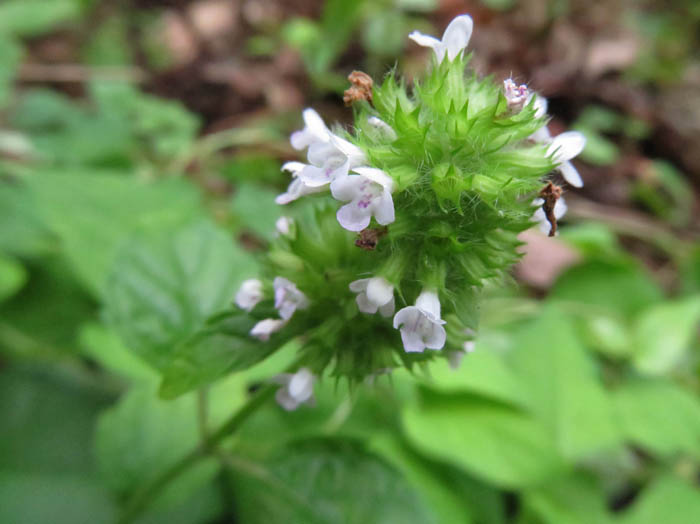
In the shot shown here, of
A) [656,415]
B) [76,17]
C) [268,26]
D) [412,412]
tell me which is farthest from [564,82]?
[76,17]

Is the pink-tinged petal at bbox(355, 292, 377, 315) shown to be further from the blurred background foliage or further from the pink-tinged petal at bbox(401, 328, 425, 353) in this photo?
the blurred background foliage

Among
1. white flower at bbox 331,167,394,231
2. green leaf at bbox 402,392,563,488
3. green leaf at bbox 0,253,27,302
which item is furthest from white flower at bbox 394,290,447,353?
green leaf at bbox 0,253,27,302

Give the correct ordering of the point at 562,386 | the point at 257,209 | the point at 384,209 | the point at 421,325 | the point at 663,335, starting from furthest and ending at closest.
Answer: the point at 663,335
the point at 257,209
the point at 562,386
the point at 421,325
the point at 384,209

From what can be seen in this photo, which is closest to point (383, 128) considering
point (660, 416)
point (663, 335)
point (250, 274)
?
point (250, 274)

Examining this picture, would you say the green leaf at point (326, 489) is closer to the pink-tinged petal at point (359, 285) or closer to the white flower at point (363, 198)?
the pink-tinged petal at point (359, 285)

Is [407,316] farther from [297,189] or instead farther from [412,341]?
[297,189]

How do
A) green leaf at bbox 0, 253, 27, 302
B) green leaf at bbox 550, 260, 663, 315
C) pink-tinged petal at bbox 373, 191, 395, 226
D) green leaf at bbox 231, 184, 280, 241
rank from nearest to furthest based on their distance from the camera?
pink-tinged petal at bbox 373, 191, 395, 226 < green leaf at bbox 0, 253, 27, 302 < green leaf at bbox 231, 184, 280, 241 < green leaf at bbox 550, 260, 663, 315

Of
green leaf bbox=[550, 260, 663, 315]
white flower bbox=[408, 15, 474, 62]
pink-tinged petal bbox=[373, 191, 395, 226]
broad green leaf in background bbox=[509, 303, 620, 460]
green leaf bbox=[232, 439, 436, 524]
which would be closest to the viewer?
pink-tinged petal bbox=[373, 191, 395, 226]

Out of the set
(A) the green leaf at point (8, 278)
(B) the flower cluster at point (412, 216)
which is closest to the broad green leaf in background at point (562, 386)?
(B) the flower cluster at point (412, 216)
